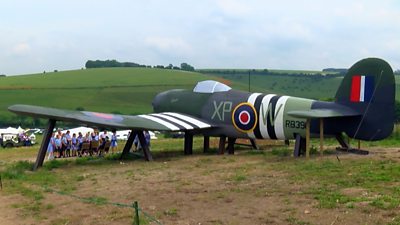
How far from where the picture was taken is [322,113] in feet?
54.2

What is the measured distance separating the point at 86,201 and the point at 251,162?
7.19 metres

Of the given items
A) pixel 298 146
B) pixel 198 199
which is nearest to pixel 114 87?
pixel 298 146

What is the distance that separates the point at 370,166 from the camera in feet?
45.5

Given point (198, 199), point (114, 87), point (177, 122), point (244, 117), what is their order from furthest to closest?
point (114, 87) → point (177, 122) → point (244, 117) → point (198, 199)

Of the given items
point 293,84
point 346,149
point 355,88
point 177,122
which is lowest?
point 346,149

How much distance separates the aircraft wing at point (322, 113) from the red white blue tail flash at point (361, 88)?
1.66ft

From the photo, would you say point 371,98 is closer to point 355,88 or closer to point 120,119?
point 355,88

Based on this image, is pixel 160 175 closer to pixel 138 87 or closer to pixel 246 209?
pixel 246 209

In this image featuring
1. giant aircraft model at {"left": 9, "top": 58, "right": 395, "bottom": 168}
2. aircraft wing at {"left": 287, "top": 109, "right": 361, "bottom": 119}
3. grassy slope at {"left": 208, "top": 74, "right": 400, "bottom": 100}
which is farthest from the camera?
grassy slope at {"left": 208, "top": 74, "right": 400, "bottom": 100}

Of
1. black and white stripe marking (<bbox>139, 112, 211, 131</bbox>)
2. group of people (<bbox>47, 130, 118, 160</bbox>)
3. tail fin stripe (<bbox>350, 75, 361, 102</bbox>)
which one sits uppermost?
tail fin stripe (<bbox>350, 75, 361, 102</bbox>)

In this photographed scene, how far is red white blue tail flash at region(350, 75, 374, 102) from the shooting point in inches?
656

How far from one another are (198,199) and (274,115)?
332 inches

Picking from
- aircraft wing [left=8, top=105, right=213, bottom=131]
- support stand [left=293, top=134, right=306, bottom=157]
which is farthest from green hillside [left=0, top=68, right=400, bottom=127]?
support stand [left=293, top=134, right=306, bottom=157]

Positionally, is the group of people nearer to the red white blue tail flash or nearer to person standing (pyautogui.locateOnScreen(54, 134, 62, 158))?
person standing (pyautogui.locateOnScreen(54, 134, 62, 158))
